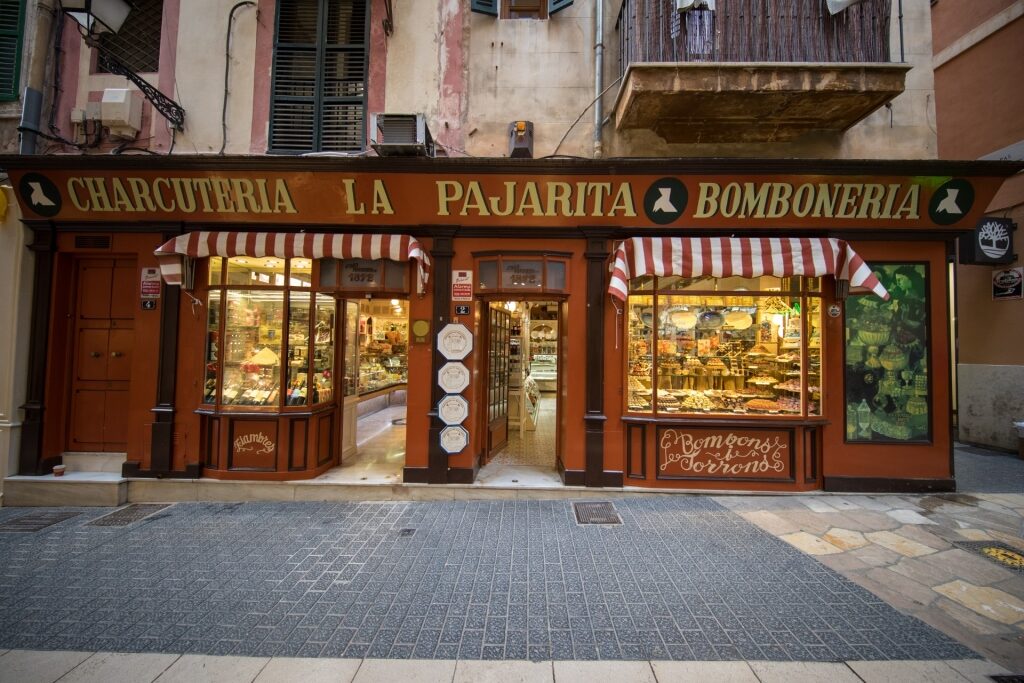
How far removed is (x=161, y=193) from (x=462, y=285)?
16.0 ft

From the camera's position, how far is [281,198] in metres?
6.48

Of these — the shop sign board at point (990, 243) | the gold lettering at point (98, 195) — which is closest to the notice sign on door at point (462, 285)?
the gold lettering at point (98, 195)

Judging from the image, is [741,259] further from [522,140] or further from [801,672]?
[801,672]

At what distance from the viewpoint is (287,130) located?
680 cm

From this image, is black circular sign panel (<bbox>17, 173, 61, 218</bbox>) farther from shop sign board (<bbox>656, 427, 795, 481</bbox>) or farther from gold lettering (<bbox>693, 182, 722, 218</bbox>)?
shop sign board (<bbox>656, 427, 795, 481</bbox>)

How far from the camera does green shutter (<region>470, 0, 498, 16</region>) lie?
6691 mm

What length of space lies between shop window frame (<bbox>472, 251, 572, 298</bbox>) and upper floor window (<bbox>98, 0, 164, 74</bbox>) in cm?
634

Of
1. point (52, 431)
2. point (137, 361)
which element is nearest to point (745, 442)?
point (137, 361)

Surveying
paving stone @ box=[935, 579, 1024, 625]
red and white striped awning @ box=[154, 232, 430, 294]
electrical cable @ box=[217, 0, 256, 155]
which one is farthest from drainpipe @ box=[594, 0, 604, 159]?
paving stone @ box=[935, 579, 1024, 625]

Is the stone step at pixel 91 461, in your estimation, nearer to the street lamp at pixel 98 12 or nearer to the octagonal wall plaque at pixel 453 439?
the octagonal wall plaque at pixel 453 439

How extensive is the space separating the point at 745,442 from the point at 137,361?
9650 millimetres

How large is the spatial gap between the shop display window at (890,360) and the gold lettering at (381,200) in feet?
24.3

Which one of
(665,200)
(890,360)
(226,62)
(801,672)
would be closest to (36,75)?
(226,62)

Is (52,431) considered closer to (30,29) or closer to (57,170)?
(57,170)
